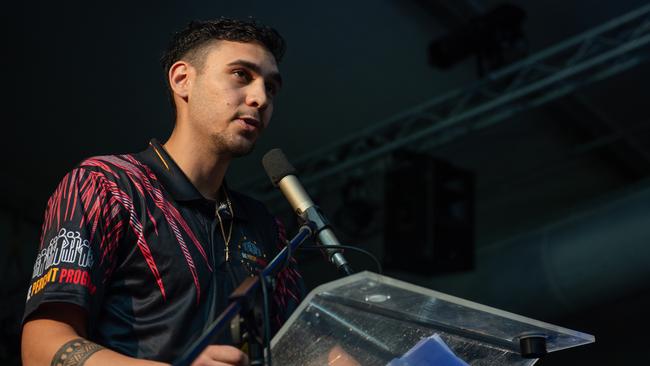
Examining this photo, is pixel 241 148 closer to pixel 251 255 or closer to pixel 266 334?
pixel 251 255

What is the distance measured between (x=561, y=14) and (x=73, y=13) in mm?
3035

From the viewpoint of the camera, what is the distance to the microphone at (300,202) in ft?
4.78

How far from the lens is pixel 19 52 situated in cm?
498

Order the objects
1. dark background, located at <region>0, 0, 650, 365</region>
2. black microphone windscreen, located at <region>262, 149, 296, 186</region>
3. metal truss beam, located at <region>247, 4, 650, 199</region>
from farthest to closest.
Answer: dark background, located at <region>0, 0, 650, 365</region> < metal truss beam, located at <region>247, 4, 650, 199</region> < black microphone windscreen, located at <region>262, 149, 296, 186</region>

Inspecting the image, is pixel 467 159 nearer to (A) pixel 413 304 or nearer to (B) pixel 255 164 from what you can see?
(B) pixel 255 164

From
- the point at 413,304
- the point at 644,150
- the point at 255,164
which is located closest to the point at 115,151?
the point at 255,164

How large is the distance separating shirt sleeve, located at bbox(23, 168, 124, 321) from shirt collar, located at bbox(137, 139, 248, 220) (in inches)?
6.3

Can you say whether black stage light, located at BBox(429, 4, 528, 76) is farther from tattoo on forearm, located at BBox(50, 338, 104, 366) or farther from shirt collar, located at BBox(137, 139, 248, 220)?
tattoo on forearm, located at BBox(50, 338, 104, 366)

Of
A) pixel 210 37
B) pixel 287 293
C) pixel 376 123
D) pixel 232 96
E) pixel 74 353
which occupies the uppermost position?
pixel 376 123

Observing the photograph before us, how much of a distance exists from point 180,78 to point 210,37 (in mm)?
121

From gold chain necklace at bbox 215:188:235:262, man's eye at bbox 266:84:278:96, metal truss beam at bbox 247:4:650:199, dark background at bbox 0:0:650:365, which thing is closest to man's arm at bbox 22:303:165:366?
gold chain necklace at bbox 215:188:235:262

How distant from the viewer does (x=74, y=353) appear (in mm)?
1298

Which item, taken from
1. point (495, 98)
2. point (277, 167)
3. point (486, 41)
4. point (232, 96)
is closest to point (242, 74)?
point (232, 96)

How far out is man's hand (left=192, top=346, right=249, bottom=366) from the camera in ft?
3.59
